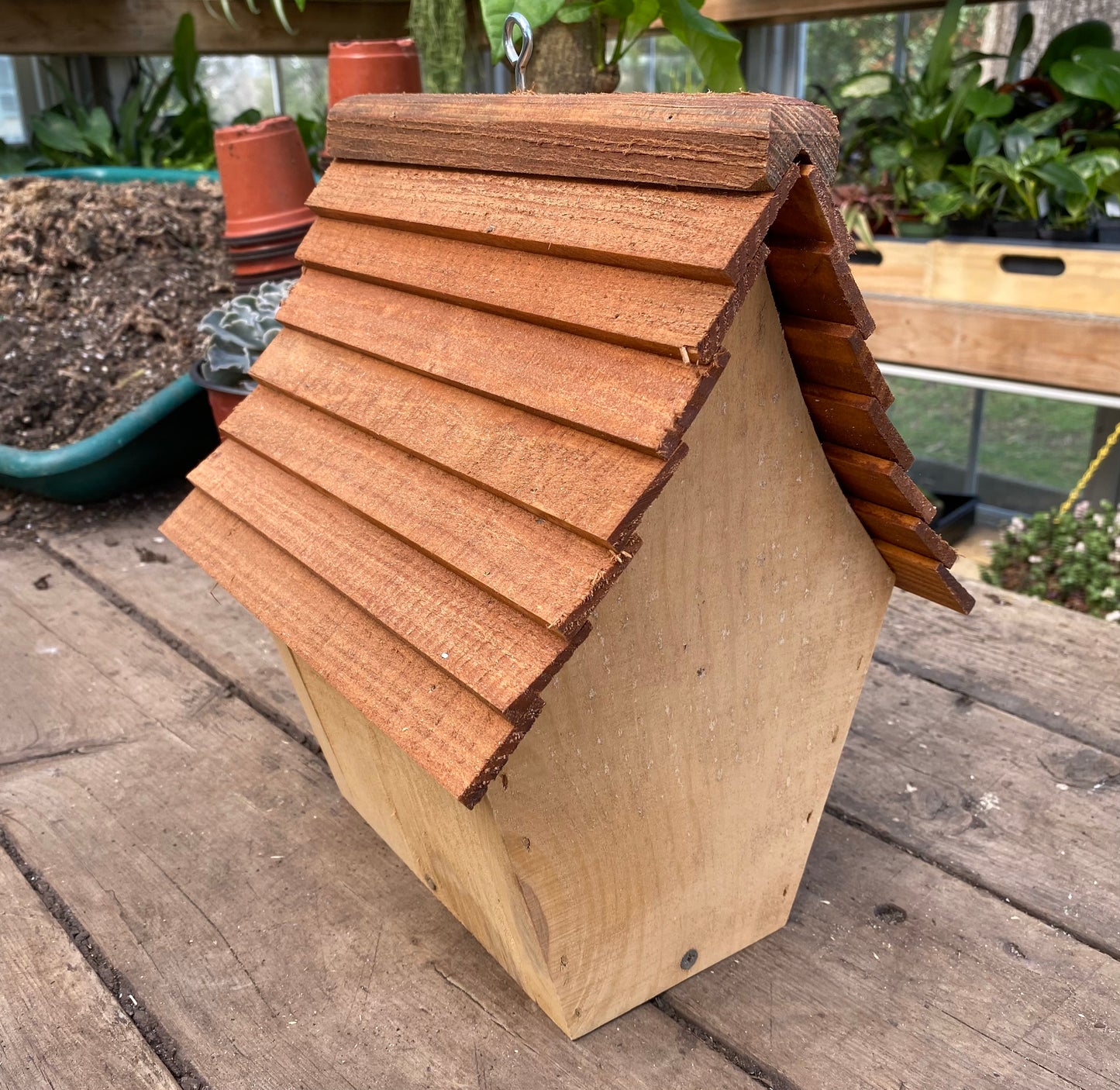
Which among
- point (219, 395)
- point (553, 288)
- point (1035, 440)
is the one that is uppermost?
point (553, 288)

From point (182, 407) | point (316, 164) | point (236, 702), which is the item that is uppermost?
point (316, 164)

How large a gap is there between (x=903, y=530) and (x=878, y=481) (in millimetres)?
58

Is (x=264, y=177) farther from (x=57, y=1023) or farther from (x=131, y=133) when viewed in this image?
(x=131, y=133)

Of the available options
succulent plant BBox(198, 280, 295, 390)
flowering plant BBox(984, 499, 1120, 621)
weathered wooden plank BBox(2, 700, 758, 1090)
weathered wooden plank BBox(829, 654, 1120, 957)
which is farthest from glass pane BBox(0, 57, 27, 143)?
weathered wooden plank BBox(829, 654, 1120, 957)

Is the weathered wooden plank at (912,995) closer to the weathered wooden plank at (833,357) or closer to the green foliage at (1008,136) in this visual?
the weathered wooden plank at (833,357)

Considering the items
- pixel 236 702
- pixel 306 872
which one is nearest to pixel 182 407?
pixel 236 702

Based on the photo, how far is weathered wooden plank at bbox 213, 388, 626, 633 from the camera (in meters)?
0.65

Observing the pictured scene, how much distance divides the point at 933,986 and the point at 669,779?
0.29m

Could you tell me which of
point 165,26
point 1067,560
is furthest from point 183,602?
point 165,26

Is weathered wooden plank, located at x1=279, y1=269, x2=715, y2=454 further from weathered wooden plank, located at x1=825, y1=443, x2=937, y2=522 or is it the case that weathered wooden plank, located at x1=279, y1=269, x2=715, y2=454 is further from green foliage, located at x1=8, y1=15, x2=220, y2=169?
green foliage, located at x1=8, y1=15, x2=220, y2=169

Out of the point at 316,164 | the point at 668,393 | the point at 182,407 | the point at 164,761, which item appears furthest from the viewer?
the point at 316,164

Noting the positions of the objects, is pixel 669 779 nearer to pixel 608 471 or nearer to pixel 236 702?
pixel 608 471

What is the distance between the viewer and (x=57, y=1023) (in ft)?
2.88

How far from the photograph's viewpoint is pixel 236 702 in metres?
1.36
